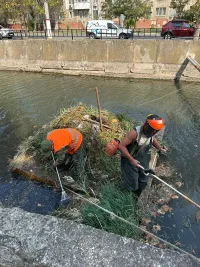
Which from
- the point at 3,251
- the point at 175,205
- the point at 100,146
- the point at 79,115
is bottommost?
the point at 175,205

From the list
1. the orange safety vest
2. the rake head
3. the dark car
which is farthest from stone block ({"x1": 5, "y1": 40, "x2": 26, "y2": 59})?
the rake head

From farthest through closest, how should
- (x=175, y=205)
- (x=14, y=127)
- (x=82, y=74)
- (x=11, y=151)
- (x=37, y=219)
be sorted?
(x=82, y=74) < (x=14, y=127) < (x=11, y=151) < (x=175, y=205) < (x=37, y=219)

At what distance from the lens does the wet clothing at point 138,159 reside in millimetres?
3646

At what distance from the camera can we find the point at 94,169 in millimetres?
5773

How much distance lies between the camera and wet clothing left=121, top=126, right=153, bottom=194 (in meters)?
3.65

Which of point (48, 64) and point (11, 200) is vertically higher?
point (48, 64)

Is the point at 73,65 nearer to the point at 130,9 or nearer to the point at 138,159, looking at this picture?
the point at 138,159

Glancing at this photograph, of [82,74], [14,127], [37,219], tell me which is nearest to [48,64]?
[82,74]

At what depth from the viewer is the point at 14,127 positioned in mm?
8484

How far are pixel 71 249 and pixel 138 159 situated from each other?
225 cm

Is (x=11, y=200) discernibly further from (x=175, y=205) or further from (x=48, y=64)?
(x=48, y=64)

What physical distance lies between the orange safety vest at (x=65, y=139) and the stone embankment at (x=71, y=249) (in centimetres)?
256

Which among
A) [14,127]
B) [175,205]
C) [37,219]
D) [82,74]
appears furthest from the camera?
[82,74]

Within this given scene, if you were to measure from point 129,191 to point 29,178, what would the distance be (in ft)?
8.43
